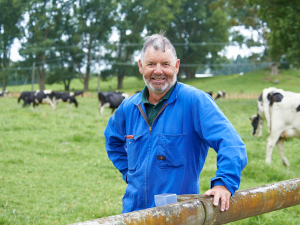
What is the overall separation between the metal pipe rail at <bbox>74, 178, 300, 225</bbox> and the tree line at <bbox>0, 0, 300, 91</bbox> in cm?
4120

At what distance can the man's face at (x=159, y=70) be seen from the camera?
238 centimetres

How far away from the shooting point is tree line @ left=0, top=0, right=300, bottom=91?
4541cm

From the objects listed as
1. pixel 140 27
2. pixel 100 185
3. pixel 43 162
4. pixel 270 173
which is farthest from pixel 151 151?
pixel 140 27

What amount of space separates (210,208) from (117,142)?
4.28ft

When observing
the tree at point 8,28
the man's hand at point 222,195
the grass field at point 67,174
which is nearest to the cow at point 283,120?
the grass field at point 67,174

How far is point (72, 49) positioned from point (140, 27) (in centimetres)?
1264

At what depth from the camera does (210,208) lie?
1793 millimetres

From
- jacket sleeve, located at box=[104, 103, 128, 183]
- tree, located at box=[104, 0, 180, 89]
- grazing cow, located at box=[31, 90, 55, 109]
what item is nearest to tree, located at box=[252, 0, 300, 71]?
grazing cow, located at box=[31, 90, 55, 109]

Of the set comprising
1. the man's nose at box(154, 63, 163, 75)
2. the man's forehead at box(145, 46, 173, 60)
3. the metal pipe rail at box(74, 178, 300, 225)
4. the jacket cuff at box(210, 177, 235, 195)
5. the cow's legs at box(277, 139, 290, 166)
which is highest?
the man's forehead at box(145, 46, 173, 60)

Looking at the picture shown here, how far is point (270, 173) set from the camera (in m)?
6.92

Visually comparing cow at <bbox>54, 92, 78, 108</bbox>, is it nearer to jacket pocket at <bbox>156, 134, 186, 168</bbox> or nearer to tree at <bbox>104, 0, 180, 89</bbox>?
jacket pocket at <bbox>156, 134, 186, 168</bbox>

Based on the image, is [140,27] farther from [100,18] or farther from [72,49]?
[72,49]

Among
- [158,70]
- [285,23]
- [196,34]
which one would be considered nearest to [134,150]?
[158,70]

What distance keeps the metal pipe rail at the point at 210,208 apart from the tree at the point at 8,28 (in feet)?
125
